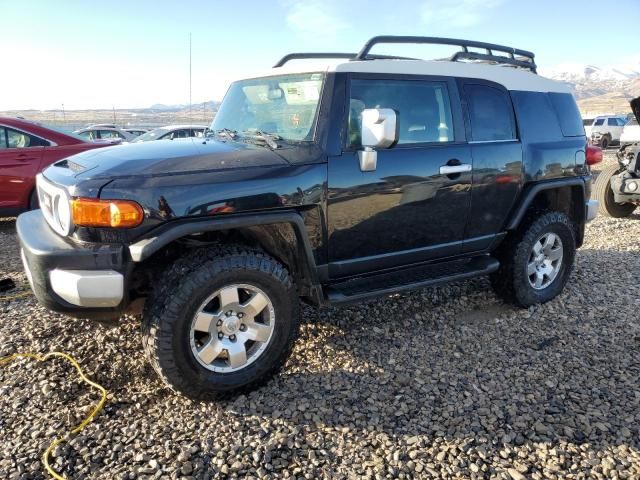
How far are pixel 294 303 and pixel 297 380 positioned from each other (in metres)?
0.52

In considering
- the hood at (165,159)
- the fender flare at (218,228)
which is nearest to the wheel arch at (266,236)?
the fender flare at (218,228)

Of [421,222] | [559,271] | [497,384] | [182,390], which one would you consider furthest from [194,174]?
[559,271]

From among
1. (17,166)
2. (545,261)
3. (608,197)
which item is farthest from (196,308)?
(608,197)

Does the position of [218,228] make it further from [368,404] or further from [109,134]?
[109,134]

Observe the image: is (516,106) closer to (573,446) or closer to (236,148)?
(236,148)

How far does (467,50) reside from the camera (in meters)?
4.05

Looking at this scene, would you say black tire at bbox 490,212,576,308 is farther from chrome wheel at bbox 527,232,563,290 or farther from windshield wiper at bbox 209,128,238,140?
windshield wiper at bbox 209,128,238,140

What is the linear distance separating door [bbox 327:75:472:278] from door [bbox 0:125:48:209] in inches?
214

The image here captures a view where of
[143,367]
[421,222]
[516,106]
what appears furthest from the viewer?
[516,106]

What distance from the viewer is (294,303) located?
2994 millimetres

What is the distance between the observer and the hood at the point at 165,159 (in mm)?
2641

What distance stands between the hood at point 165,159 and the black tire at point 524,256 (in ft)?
7.66

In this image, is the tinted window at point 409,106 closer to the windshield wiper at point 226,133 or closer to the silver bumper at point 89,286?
the windshield wiper at point 226,133

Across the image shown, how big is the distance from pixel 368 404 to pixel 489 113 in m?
2.44
